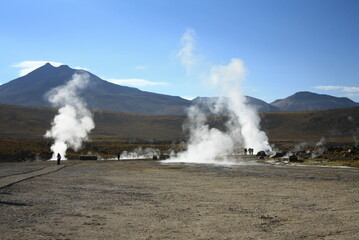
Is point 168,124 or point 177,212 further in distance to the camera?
point 168,124

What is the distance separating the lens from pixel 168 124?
163 metres

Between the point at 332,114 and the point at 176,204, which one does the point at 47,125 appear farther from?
the point at 176,204

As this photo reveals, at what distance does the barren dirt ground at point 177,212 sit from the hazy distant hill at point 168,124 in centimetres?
10687

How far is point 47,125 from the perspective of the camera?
456ft

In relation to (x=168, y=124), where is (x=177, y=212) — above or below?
below

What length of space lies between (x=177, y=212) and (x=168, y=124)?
15001 centimetres

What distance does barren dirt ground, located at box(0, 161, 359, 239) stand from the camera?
411 inches

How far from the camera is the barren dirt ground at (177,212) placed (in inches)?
411

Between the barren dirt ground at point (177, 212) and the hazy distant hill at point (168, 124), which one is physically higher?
the hazy distant hill at point (168, 124)

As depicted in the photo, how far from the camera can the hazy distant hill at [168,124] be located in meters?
132

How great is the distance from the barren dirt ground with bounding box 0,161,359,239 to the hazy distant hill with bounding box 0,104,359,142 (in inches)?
4207

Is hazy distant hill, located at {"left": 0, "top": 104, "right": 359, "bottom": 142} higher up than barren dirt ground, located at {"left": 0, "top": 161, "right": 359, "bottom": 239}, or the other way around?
hazy distant hill, located at {"left": 0, "top": 104, "right": 359, "bottom": 142}

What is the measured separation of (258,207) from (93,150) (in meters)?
53.8

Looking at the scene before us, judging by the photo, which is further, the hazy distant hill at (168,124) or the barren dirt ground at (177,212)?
the hazy distant hill at (168,124)
